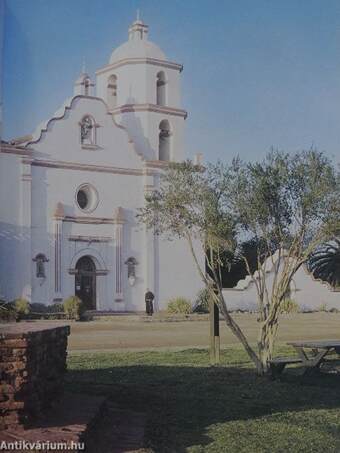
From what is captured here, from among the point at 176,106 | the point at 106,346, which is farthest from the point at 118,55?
the point at 106,346

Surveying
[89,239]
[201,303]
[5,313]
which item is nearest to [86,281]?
[89,239]

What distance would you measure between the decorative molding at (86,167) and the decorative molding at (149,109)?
7.69 feet

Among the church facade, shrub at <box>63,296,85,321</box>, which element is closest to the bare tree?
shrub at <box>63,296,85,321</box>

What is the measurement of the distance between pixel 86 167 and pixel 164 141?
13.6 feet

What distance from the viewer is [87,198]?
3347 cm

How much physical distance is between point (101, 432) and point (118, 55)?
28953 millimetres

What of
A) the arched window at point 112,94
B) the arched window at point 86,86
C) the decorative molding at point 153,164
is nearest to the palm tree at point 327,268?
the decorative molding at point 153,164

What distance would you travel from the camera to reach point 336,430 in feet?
22.8

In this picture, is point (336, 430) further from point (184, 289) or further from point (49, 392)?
point (184, 289)

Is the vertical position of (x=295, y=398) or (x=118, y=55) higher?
(x=118, y=55)

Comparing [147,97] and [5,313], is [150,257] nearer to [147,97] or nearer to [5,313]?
[147,97]

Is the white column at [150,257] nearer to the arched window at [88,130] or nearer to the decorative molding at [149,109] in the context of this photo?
the decorative molding at [149,109]

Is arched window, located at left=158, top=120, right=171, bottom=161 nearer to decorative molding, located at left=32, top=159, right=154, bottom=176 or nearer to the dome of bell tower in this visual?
decorative molding, located at left=32, top=159, right=154, bottom=176

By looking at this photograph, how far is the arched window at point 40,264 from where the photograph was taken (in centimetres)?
3122
